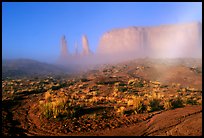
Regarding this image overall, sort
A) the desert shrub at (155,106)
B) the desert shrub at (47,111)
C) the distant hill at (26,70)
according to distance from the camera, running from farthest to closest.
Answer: the distant hill at (26,70), the desert shrub at (155,106), the desert shrub at (47,111)

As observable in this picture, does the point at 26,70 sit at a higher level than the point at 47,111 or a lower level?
lower

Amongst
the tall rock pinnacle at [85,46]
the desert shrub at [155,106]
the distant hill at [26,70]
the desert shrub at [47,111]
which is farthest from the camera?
the tall rock pinnacle at [85,46]

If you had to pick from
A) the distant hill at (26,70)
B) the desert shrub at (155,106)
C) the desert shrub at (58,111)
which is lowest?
the distant hill at (26,70)

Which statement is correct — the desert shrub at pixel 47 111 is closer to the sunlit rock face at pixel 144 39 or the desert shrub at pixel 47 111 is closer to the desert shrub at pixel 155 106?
the desert shrub at pixel 155 106

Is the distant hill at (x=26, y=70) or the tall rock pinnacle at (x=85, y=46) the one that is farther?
the tall rock pinnacle at (x=85, y=46)

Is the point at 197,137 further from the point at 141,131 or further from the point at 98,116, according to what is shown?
the point at 98,116

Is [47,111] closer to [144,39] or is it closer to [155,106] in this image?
[155,106]

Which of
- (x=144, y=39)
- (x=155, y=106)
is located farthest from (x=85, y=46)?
(x=155, y=106)

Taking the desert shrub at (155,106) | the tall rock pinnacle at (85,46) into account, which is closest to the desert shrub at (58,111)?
the desert shrub at (155,106)

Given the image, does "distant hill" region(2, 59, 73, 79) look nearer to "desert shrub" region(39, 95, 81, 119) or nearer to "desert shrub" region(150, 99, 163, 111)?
"desert shrub" region(39, 95, 81, 119)

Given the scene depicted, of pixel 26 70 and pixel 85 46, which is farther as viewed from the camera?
pixel 85 46

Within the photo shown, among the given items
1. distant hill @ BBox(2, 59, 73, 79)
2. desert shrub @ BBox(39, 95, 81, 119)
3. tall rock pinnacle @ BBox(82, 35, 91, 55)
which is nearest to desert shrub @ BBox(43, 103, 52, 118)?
desert shrub @ BBox(39, 95, 81, 119)

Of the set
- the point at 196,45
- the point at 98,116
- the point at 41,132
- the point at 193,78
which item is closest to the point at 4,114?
the point at 41,132

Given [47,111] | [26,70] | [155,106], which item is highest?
[47,111]
